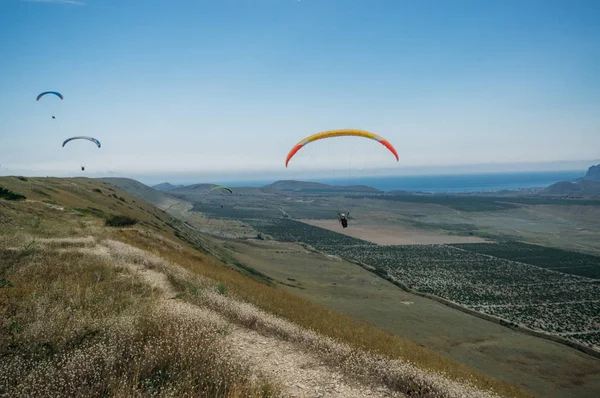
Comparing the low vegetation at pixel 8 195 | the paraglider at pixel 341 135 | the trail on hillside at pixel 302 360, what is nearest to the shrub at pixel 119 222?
the low vegetation at pixel 8 195

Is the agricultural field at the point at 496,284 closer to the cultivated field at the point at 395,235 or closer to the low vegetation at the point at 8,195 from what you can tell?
the cultivated field at the point at 395,235

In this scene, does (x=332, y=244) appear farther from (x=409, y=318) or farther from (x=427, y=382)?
(x=427, y=382)

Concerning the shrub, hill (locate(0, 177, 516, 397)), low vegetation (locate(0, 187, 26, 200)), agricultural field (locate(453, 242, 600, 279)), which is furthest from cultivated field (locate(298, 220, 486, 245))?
hill (locate(0, 177, 516, 397))

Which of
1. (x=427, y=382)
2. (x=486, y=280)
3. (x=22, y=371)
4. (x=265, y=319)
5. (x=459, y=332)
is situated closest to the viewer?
(x=22, y=371)

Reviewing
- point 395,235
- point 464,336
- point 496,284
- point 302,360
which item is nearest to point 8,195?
point 302,360

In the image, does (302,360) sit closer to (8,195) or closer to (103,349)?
(103,349)

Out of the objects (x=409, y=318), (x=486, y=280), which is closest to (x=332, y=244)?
(x=486, y=280)

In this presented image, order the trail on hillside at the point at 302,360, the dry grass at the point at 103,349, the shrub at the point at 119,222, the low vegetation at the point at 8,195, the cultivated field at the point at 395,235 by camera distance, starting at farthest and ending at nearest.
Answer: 1. the cultivated field at the point at 395,235
2. the shrub at the point at 119,222
3. the low vegetation at the point at 8,195
4. the trail on hillside at the point at 302,360
5. the dry grass at the point at 103,349

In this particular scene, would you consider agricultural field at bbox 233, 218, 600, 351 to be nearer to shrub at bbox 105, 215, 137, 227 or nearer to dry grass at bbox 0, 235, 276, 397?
shrub at bbox 105, 215, 137, 227
